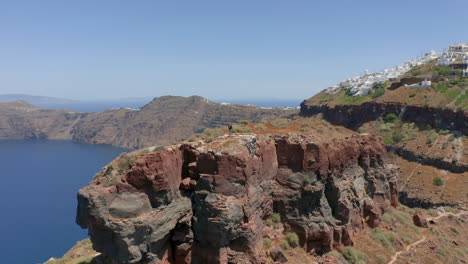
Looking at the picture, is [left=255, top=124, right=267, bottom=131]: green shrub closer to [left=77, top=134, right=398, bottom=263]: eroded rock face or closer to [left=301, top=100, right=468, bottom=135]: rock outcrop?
[left=77, top=134, right=398, bottom=263]: eroded rock face

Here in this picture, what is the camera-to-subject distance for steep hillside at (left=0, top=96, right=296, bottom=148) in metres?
125

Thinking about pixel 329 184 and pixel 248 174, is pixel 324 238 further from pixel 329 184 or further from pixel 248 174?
pixel 248 174

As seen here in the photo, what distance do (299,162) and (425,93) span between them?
62.8 m

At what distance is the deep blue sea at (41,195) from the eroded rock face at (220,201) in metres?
39.7

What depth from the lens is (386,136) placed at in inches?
2386

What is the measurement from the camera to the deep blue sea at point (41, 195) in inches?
1837

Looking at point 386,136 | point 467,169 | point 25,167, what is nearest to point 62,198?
point 25,167

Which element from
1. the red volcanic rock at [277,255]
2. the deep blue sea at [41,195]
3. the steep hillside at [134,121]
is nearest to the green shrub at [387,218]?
the red volcanic rock at [277,255]

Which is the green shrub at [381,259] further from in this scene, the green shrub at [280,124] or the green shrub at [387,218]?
the green shrub at [280,124]

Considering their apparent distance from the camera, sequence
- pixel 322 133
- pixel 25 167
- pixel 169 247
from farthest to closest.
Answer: pixel 25 167 → pixel 322 133 → pixel 169 247

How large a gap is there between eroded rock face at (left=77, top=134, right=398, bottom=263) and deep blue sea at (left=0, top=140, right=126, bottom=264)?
3971cm

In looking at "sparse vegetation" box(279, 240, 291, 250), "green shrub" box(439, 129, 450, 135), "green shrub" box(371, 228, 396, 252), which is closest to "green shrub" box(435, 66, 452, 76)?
"green shrub" box(439, 129, 450, 135)

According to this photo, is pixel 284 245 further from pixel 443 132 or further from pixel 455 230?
pixel 443 132

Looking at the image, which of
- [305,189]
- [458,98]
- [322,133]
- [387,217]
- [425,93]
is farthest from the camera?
[425,93]
